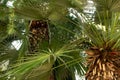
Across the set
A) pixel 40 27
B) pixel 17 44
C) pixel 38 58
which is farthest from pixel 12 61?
pixel 38 58

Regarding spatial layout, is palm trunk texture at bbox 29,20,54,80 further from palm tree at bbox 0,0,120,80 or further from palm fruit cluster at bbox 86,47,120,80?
palm fruit cluster at bbox 86,47,120,80

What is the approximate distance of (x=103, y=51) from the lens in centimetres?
419

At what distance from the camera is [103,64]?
4148 mm

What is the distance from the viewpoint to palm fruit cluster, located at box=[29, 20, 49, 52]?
193 inches

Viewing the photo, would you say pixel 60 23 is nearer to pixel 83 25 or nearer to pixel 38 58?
pixel 83 25

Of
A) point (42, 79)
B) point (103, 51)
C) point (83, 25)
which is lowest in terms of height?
point (42, 79)

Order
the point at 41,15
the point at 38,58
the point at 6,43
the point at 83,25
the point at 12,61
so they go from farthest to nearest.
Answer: the point at 6,43 → the point at 12,61 → the point at 41,15 → the point at 83,25 → the point at 38,58

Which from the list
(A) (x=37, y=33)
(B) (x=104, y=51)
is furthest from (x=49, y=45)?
(B) (x=104, y=51)

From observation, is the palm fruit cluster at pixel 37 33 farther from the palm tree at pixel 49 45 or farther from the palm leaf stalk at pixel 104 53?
the palm leaf stalk at pixel 104 53

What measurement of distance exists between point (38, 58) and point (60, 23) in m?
0.84

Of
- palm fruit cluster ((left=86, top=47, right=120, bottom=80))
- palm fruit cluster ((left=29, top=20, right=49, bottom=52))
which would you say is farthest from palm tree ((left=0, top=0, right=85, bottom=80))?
palm fruit cluster ((left=86, top=47, right=120, bottom=80))

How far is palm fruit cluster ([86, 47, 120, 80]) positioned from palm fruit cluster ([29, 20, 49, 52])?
89 centimetres

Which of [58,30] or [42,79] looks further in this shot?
[58,30]

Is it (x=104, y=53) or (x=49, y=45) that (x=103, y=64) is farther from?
Result: (x=49, y=45)
